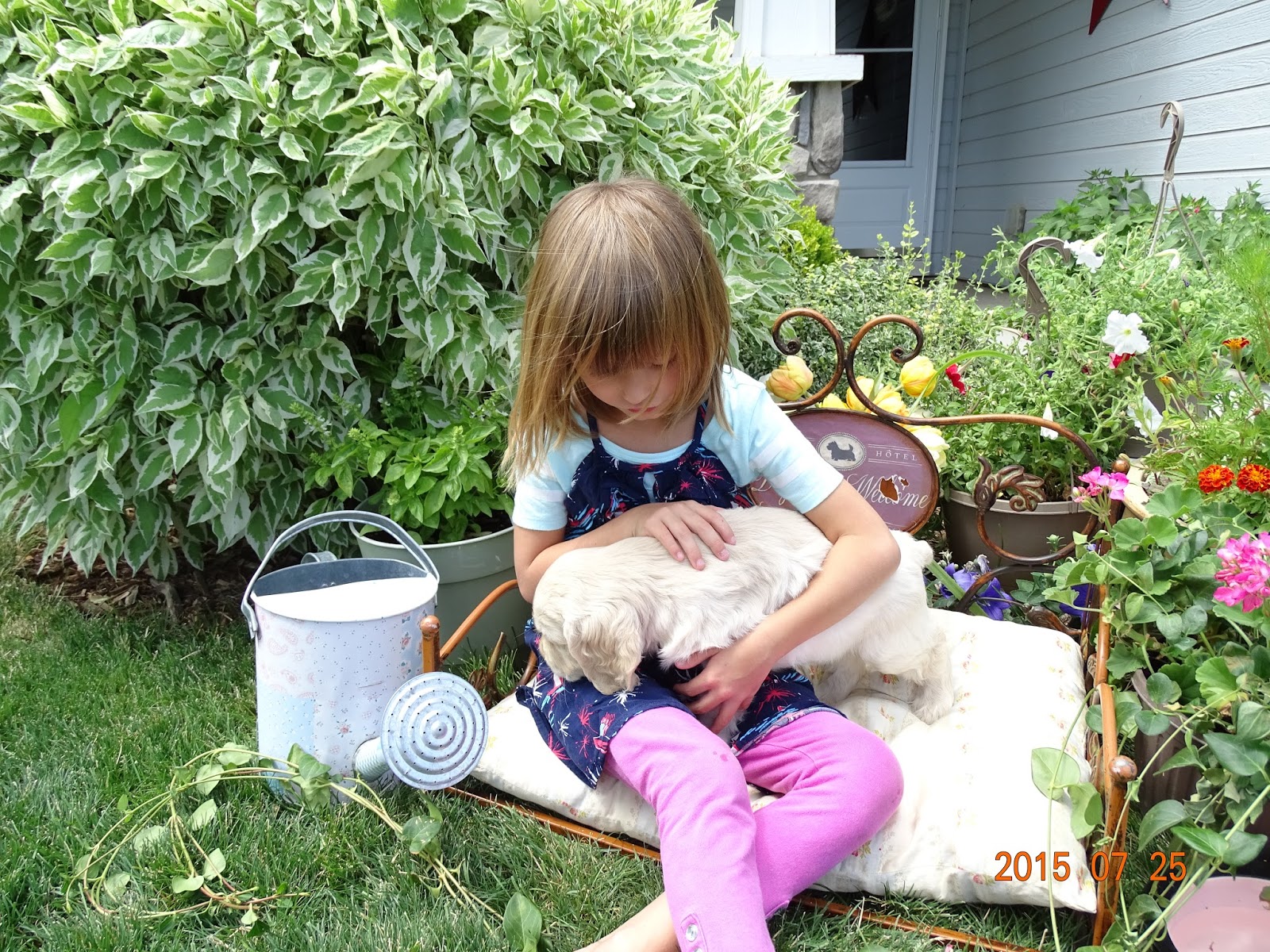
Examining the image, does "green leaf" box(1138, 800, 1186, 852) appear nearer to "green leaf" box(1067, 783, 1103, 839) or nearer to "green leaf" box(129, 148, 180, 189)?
"green leaf" box(1067, 783, 1103, 839)

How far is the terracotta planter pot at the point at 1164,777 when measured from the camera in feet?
5.49

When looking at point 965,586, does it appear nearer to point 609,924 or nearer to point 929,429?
point 929,429

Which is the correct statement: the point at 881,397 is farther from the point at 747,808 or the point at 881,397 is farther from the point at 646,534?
the point at 747,808

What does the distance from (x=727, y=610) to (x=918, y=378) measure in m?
1.52

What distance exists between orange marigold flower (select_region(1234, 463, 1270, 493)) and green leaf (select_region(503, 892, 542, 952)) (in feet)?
5.43

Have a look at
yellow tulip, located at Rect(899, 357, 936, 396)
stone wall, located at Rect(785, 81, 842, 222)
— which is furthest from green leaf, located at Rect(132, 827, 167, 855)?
stone wall, located at Rect(785, 81, 842, 222)

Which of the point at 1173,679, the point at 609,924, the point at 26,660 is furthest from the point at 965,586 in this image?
the point at 26,660

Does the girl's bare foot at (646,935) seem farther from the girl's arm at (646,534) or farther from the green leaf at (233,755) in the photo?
the green leaf at (233,755)

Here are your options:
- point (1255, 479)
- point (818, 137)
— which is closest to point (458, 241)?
point (1255, 479)

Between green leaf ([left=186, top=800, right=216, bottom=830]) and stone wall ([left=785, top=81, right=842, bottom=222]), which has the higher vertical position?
stone wall ([left=785, top=81, right=842, bottom=222])

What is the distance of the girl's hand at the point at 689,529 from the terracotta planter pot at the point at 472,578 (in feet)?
2.67

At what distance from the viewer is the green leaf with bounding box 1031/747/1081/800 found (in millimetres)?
1735

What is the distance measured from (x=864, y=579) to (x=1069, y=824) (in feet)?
1.99

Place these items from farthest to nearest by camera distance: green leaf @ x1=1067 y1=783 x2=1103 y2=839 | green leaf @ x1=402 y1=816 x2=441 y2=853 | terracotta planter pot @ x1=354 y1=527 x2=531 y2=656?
terracotta planter pot @ x1=354 y1=527 x2=531 y2=656 < green leaf @ x1=402 y1=816 x2=441 y2=853 < green leaf @ x1=1067 y1=783 x2=1103 y2=839
